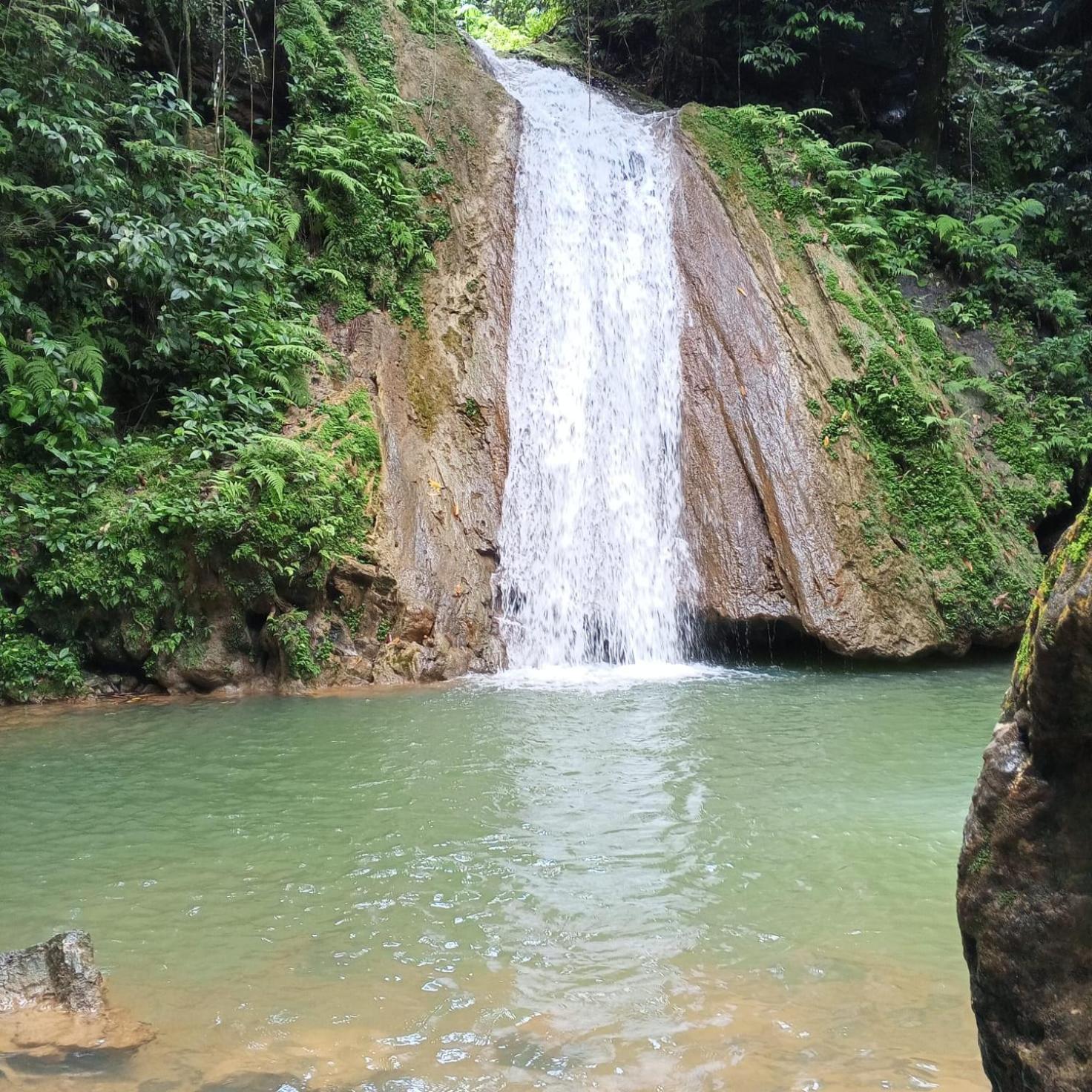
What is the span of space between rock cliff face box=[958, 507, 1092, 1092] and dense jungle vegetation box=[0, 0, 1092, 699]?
8077 mm

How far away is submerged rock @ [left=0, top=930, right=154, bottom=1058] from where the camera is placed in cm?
301

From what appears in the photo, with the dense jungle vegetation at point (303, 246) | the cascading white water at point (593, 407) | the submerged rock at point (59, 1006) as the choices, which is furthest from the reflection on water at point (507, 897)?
the cascading white water at point (593, 407)

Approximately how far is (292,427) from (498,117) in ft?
22.1

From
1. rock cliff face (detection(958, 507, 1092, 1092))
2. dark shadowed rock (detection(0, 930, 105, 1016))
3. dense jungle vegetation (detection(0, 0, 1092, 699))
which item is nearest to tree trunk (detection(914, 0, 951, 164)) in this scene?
dense jungle vegetation (detection(0, 0, 1092, 699))

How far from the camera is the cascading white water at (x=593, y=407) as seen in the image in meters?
11.1

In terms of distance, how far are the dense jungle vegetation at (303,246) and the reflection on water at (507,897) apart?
6.94 ft

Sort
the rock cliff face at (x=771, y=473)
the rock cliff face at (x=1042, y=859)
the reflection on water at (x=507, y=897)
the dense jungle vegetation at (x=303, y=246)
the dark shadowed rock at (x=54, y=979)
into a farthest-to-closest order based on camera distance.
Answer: the rock cliff face at (x=771, y=473) → the dense jungle vegetation at (x=303, y=246) → the dark shadowed rock at (x=54, y=979) → the reflection on water at (x=507, y=897) → the rock cliff face at (x=1042, y=859)

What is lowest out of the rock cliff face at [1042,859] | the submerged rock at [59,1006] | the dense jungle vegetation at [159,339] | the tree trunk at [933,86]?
the submerged rock at [59,1006]

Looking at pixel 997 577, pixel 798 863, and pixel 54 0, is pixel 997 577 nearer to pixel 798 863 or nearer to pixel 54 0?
pixel 798 863

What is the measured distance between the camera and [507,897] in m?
4.25

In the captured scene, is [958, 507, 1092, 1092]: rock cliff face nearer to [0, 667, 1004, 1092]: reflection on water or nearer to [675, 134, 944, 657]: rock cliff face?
Result: [0, 667, 1004, 1092]: reflection on water

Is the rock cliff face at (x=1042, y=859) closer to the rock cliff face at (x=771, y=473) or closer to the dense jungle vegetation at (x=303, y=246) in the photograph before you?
the dense jungle vegetation at (x=303, y=246)

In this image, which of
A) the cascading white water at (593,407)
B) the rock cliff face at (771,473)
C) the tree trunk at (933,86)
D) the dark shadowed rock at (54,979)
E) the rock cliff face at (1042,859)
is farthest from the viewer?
the tree trunk at (933,86)

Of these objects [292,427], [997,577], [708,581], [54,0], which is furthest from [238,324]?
[997,577]
